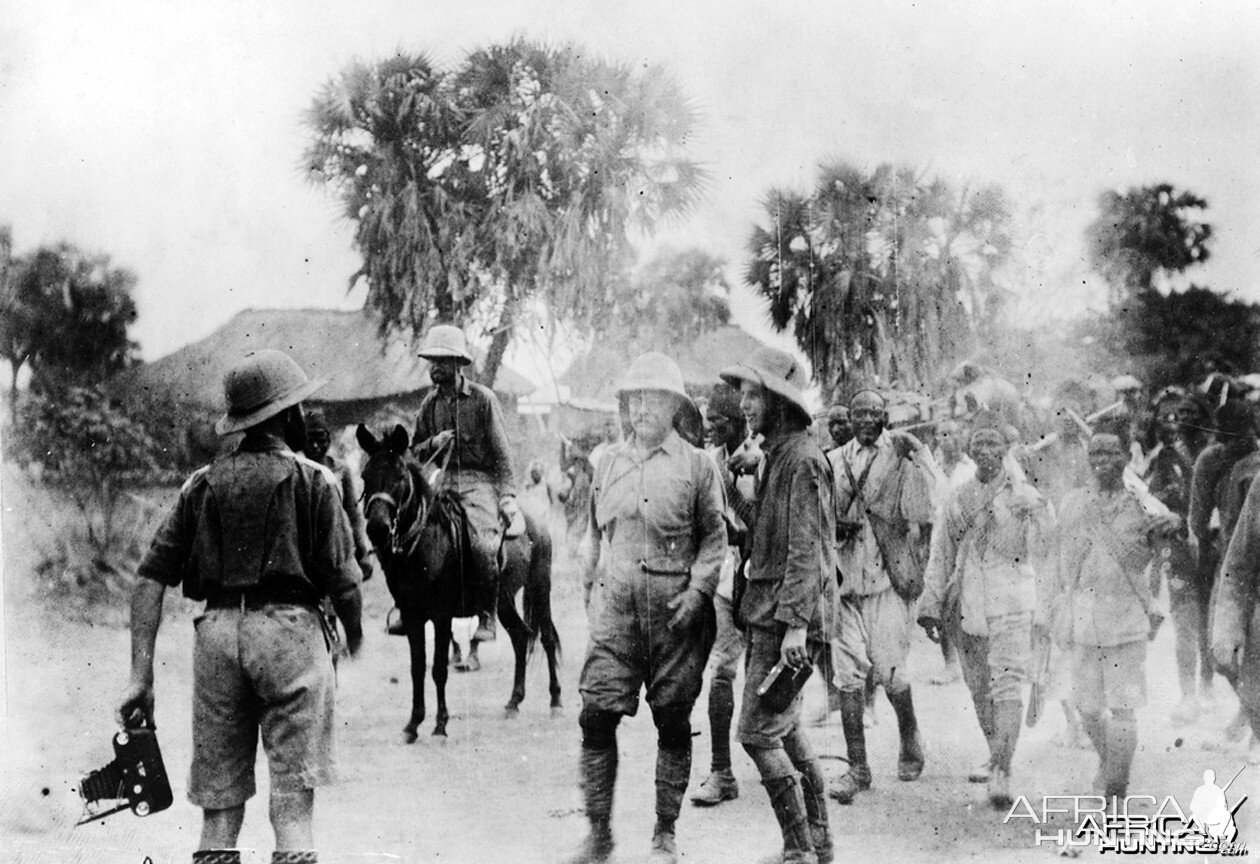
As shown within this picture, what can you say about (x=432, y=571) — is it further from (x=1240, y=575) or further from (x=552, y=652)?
(x=1240, y=575)

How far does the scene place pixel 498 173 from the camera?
21.9 feet

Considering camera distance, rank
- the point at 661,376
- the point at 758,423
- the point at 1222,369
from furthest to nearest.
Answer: the point at 1222,369, the point at 661,376, the point at 758,423

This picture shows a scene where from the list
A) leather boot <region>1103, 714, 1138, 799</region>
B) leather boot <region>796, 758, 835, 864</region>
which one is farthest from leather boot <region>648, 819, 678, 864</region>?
leather boot <region>1103, 714, 1138, 799</region>

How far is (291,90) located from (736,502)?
3.47 m

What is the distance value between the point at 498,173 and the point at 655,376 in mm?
1649

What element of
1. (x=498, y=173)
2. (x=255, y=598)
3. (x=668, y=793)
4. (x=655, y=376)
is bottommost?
(x=668, y=793)

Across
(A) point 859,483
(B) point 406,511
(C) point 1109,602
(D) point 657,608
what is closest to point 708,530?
(D) point 657,608

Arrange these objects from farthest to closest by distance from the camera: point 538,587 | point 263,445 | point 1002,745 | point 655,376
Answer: point 538,587 < point 1002,745 < point 655,376 < point 263,445

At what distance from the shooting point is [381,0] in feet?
21.7

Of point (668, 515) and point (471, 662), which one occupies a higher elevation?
point (668, 515)

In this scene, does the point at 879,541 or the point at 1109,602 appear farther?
the point at 879,541

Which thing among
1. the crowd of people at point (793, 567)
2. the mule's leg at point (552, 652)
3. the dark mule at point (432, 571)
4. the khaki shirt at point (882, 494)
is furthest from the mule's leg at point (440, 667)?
the khaki shirt at point (882, 494)

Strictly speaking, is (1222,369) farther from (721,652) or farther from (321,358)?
(321,358)

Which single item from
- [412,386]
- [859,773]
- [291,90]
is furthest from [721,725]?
[291,90]
